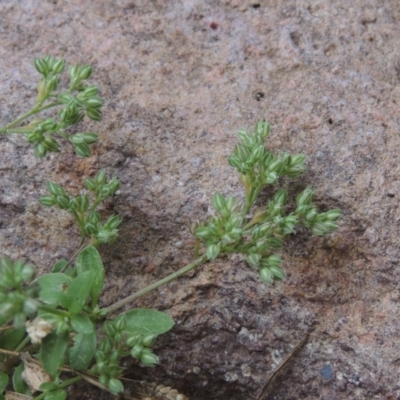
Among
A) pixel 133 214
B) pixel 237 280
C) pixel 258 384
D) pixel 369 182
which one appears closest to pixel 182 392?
pixel 258 384

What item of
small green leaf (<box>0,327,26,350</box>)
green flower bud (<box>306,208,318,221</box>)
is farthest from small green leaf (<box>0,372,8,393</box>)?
green flower bud (<box>306,208,318,221</box>)

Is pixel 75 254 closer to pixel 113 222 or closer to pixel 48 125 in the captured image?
pixel 113 222

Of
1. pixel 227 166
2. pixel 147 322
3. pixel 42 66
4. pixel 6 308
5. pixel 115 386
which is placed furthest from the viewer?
pixel 227 166

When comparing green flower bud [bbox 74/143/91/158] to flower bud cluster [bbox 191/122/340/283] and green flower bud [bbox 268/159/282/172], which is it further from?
green flower bud [bbox 268/159/282/172]

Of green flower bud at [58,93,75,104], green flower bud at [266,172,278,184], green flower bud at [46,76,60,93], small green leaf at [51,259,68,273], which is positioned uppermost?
green flower bud at [46,76,60,93]

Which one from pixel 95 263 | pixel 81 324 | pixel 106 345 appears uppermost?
pixel 95 263

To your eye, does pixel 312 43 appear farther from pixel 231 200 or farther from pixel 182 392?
pixel 182 392

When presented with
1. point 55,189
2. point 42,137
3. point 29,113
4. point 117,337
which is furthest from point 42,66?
point 117,337

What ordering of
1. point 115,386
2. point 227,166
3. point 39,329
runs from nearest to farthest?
point 39,329 → point 115,386 → point 227,166
